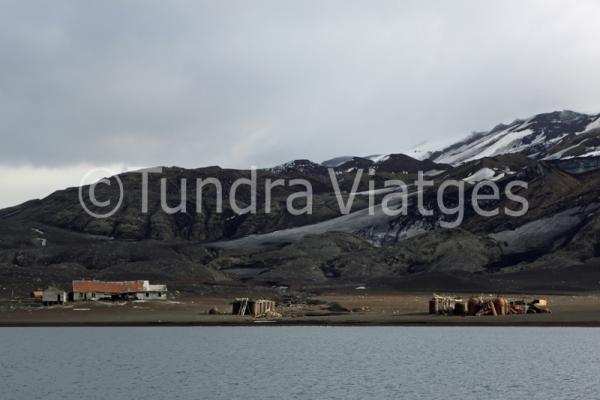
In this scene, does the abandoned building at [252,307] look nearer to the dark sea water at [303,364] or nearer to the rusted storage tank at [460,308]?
the dark sea water at [303,364]

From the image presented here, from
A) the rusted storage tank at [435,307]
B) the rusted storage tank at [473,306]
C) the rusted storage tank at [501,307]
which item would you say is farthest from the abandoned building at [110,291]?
the rusted storage tank at [501,307]

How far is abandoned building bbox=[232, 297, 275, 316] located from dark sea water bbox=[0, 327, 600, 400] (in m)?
13.7

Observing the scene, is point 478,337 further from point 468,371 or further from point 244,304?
point 244,304

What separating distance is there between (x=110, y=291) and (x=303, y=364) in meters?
78.6

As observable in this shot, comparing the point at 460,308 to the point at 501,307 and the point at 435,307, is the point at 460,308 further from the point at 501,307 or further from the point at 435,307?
the point at 501,307

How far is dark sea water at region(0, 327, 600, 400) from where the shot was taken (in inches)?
2393

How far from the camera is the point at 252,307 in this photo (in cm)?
12650

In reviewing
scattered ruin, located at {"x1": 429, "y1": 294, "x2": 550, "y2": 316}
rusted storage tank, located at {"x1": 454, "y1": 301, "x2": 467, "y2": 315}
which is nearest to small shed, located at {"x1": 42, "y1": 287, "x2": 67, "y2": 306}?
scattered ruin, located at {"x1": 429, "y1": 294, "x2": 550, "y2": 316}

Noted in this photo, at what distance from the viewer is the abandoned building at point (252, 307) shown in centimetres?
12538

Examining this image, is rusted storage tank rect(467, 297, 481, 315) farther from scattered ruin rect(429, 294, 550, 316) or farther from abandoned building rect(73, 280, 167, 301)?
abandoned building rect(73, 280, 167, 301)

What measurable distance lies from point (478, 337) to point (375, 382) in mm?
36483

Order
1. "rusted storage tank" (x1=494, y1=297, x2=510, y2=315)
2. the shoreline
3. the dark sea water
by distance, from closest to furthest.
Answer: the dark sea water, the shoreline, "rusted storage tank" (x1=494, y1=297, x2=510, y2=315)

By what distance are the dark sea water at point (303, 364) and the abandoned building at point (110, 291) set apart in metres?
33.3

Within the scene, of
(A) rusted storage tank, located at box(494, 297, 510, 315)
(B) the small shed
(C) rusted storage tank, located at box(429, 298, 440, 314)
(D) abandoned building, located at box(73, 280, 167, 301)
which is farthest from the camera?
(D) abandoned building, located at box(73, 280, 167, 301)
